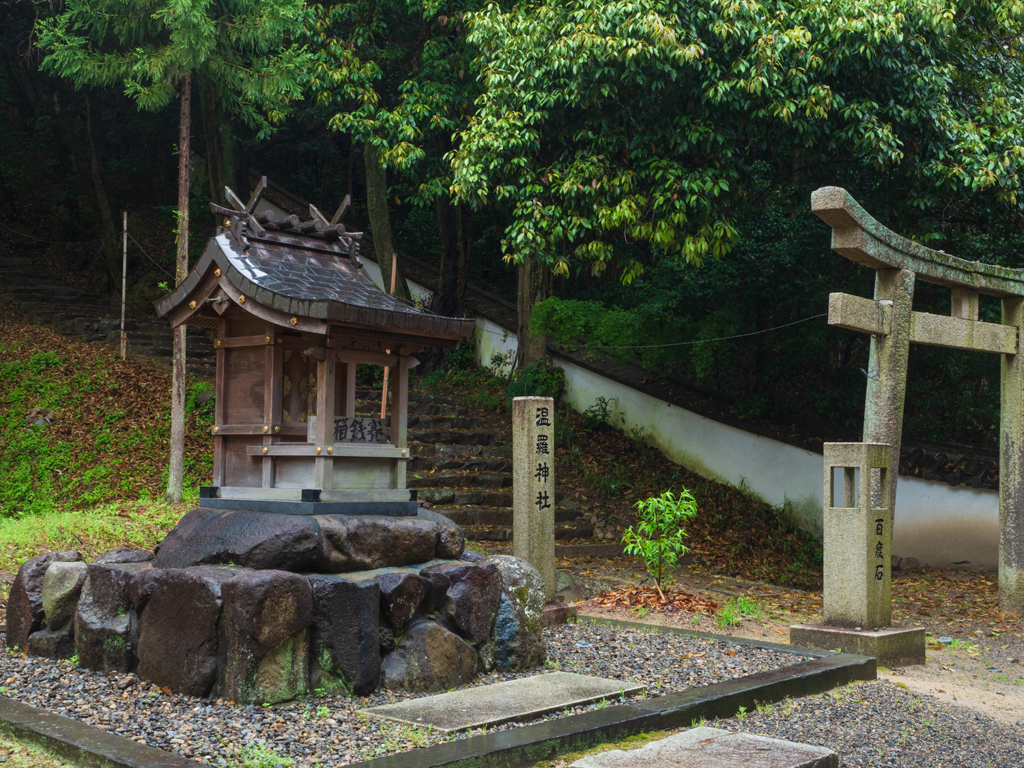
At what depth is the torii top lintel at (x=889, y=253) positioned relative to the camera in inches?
317

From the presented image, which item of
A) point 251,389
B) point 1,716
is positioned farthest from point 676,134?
point 1,716

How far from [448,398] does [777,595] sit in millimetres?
7545

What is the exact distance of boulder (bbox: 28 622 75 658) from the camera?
6.35m

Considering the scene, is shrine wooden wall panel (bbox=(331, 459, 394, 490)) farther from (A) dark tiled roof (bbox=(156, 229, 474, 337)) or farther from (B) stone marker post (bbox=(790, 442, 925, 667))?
(B) stone marker post (bbox=(790, 442, 925, 667))

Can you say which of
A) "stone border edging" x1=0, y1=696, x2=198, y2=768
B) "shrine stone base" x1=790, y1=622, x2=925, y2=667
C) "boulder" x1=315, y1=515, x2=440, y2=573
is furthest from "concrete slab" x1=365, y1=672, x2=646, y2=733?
"shrine stone base" x1=790, y1=622, x2=925, y2=667

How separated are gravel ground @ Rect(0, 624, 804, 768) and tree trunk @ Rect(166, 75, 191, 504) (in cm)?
524

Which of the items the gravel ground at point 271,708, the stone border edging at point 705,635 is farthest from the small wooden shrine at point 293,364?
the stone border edging at point 705,635

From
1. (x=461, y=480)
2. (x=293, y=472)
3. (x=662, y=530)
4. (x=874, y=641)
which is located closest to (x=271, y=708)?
(x=293, y=472)

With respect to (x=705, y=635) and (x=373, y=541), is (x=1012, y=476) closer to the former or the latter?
(x=705, y=635)

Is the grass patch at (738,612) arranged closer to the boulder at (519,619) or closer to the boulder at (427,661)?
the boulder at (519,619)

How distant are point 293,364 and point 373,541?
4.92 feet

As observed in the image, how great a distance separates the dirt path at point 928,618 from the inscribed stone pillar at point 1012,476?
40 cm

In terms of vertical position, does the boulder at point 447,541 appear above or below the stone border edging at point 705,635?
→ above

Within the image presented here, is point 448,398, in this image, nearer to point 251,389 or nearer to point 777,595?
point 777,595
